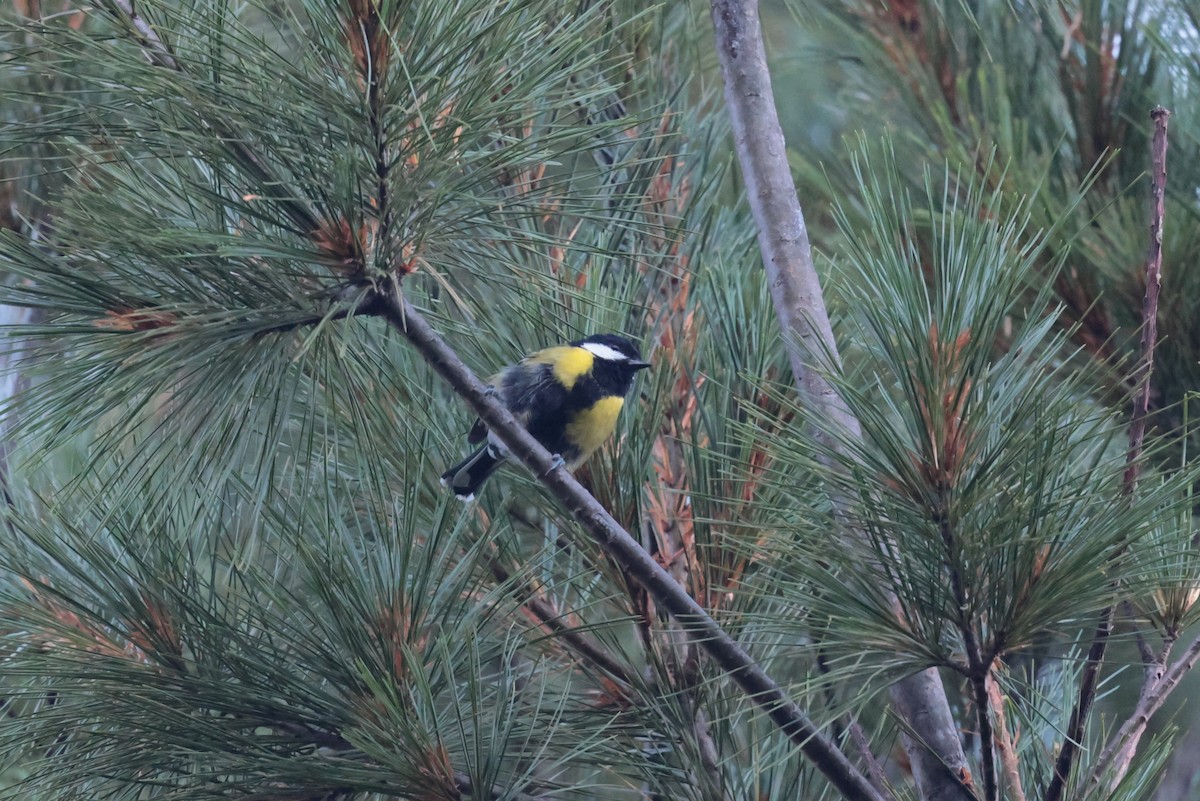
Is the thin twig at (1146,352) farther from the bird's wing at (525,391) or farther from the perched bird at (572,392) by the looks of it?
the bird's wing at (525,391)

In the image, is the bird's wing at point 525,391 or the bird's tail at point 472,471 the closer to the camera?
the bird's tail at point 472,471

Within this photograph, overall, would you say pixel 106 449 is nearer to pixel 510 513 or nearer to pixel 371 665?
pixel 371 665

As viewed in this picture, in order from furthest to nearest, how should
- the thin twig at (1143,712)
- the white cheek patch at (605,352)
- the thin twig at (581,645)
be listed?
the white cheek patch at (605,352) < the thin twig at (581,645) < the thin twig at (1143,712)

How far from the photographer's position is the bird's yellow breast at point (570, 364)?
77.8 inches

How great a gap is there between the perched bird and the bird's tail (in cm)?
10

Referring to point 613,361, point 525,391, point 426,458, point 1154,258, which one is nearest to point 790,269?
point 1154,258

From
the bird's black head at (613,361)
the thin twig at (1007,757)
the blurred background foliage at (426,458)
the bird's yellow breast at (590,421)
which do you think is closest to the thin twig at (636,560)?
the blurred background foliage at (426,458)

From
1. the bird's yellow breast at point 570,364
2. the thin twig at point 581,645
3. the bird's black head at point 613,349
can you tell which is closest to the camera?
the thin twig at point 581,645

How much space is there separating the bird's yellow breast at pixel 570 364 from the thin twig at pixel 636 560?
0.72 metres

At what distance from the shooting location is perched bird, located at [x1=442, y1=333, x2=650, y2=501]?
74.0 inches

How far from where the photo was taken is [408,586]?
4.12 feet

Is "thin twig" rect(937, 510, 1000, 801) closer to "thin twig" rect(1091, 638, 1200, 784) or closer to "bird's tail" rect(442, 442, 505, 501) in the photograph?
"thin twig" rect(1091, 638, 1200, 784)

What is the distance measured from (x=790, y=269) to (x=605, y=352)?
0.60m

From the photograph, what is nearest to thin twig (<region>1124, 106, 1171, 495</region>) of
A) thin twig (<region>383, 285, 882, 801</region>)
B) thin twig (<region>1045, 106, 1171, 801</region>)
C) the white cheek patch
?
thin twig (<region>1045, 106, 1171, 801</region>)
